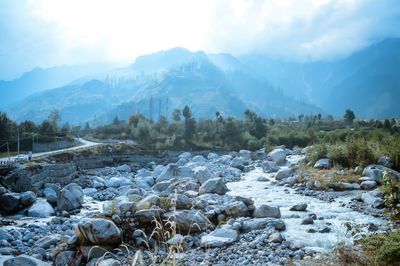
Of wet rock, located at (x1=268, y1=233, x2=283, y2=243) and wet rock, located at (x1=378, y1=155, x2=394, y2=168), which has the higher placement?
wet rock, located at (x1=378, y1=155, x2=394, y2=168)

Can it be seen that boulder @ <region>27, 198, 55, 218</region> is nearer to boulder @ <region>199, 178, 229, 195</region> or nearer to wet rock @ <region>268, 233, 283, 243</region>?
boulder @ <region>199, 178, 229, 195</region>

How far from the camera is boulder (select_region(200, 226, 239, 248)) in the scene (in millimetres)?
9758

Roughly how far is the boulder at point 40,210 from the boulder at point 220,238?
11732 millimetres

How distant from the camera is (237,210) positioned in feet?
43.7

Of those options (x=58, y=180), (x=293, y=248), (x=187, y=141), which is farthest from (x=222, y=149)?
(x=293, y=248)

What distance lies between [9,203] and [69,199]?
3809 millimetres

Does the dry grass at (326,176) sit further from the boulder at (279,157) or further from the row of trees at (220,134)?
the row of trees at (220,134)

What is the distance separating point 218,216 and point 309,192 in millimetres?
9116

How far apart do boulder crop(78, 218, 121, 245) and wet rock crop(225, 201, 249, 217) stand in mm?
6008

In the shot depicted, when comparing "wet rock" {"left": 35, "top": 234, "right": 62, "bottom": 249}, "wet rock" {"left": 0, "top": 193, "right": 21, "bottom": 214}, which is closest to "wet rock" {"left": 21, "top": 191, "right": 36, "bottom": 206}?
"wet rock" {"left": 0, "top": 193, "right": 21, "bottom": 214}

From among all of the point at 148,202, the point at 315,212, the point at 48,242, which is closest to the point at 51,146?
the point at 48,242

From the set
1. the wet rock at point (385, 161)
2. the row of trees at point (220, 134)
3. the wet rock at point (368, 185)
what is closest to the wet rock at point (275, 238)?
the wet rock at point (368, 185)

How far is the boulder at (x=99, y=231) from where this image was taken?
917cm

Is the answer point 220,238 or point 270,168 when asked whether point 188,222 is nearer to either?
point 220,238
